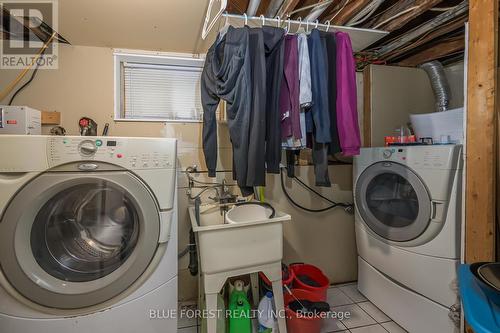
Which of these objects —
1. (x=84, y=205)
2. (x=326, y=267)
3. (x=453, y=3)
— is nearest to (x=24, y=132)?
(x=84, y=205)

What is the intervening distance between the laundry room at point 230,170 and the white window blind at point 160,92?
12mm

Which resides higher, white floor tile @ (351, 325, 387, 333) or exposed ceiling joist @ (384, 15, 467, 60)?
exposed ceiling joist @ (384, 15, 467, 60)

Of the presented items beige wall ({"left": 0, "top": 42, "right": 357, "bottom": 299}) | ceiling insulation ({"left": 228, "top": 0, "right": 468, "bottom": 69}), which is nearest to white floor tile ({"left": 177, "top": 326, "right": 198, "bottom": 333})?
beige wall ({"left": 0, "top": 42, "right": 357, "bottom": 299})

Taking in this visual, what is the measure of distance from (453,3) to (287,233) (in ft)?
6.14

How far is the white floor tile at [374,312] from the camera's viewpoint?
1.54m

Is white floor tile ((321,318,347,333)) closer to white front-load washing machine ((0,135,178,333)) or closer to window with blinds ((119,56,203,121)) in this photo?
white front-load washing machine ((0,135,178,333))

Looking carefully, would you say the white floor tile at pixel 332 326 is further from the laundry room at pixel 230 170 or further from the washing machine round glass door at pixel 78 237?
the washing machine round glass door at pixel 78 237

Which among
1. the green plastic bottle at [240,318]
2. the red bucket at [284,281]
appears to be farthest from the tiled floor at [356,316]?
the green plastic bottle at [240,318]

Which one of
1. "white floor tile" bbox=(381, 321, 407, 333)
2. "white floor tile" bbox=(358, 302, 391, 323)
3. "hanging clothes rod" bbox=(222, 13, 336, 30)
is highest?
"hanging clothes rod" bbox=(222, 13, 336, 30)

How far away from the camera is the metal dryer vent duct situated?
1.77 metres

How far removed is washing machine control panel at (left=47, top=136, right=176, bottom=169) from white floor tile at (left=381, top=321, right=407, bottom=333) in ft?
5.48

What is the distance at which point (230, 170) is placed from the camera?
1.83 meters

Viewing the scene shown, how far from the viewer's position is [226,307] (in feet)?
4.68

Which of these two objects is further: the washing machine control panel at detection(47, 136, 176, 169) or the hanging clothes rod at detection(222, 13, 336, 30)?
the hanging clothes rod at detection(222, 13, 336, 30)
